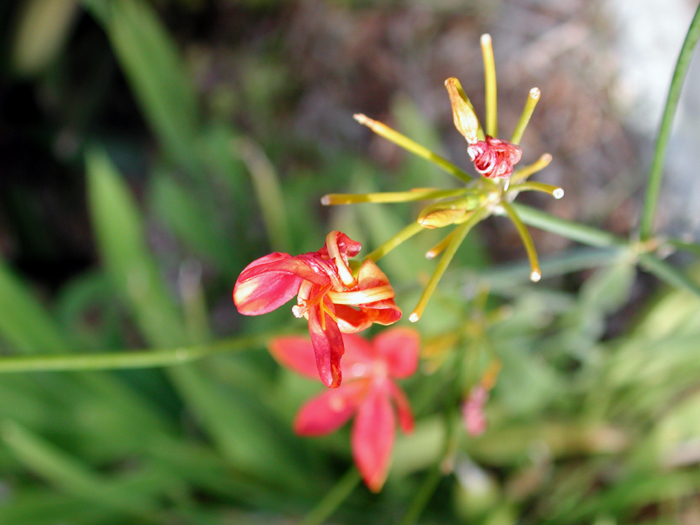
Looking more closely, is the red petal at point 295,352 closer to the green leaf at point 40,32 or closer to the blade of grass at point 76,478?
the blade of grass at point 76,478

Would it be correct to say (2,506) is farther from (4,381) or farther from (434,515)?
(434,515)

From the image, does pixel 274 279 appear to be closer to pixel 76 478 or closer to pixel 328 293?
pixel 328 293

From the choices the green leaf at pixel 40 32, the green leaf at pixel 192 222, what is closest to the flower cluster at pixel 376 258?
the green leaf at pixel 192 222

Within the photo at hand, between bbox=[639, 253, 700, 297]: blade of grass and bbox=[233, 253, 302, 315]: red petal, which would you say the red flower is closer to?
bbox=[233, 253, 302, 315]: red petal

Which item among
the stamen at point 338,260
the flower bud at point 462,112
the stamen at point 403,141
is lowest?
the stamen at point 338,260

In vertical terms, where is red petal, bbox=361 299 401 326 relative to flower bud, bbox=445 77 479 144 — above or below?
below

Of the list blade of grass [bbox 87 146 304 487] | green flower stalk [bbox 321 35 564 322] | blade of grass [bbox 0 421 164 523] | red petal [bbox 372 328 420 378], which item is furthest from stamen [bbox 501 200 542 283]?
blade of grass [bbox 0 421 164 523]
